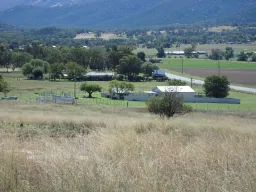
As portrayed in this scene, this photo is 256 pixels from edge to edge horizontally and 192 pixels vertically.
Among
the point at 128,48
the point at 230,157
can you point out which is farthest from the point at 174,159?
the point at 128,48

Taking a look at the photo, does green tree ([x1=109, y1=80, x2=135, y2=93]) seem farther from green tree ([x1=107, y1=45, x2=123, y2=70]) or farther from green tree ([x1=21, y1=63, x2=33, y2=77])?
green tree ([x1=107, y1=45, x2=123, y2=70])

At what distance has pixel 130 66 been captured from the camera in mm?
88375

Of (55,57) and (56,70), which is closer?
(56,70)

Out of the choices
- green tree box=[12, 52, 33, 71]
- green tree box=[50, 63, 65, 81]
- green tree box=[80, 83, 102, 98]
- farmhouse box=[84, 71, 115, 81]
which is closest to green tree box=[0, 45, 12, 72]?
green tree box=[12, 52, 33, 71]

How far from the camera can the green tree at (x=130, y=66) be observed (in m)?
88.2

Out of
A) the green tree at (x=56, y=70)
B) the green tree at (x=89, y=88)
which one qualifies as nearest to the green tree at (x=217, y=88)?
the green tree at (x=89, y=88)

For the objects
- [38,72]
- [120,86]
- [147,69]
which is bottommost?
[120,86]

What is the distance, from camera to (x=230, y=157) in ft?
18.5

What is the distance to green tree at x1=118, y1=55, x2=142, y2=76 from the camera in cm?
8819

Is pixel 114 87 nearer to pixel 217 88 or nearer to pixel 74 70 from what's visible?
pixel 217 88

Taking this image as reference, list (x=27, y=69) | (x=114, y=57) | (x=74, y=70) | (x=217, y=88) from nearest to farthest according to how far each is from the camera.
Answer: (x=217, y=88), (x=74, y=70), (x=27, y=69), (x=114, y=57)

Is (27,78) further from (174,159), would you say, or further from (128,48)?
(174,159)

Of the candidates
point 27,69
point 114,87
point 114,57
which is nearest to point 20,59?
point 27,69

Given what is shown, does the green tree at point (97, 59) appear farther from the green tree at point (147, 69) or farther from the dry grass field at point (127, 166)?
the dry grass field at point (127, 166)
